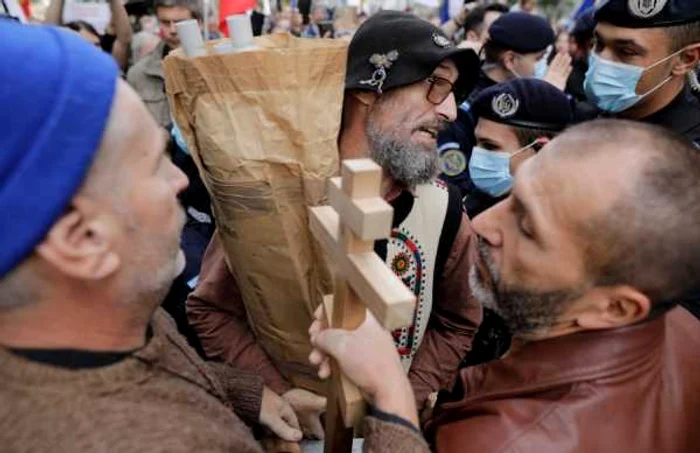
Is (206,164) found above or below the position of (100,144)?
below

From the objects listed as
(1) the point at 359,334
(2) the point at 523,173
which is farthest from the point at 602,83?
(1) the point at 359,334

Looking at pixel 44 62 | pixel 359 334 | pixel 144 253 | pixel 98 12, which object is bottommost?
pixel 98 12

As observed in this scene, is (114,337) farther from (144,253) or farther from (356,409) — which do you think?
(356,409)

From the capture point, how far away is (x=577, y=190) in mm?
1157

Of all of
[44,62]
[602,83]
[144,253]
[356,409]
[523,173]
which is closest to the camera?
[44,62]

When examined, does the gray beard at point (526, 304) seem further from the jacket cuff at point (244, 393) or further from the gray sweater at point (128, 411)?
the jacket cuff at point (244, 393)

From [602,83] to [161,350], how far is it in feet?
8.29

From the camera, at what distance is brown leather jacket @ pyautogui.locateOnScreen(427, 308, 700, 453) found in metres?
1.08

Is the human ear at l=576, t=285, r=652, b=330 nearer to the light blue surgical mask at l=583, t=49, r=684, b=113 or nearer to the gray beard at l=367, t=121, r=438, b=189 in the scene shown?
the gray beard at l=367, t=121, r=438, b=189

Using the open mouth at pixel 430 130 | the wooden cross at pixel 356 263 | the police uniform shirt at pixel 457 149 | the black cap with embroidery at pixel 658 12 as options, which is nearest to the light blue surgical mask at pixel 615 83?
the black cap with embroidery at pixel 658 12

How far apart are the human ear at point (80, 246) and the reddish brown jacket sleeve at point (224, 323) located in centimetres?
79

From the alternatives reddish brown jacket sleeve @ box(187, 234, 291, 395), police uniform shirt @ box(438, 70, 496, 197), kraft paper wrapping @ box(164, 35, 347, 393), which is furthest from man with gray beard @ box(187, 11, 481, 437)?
police uniform shirt @ box(438, 70, 496, 197)

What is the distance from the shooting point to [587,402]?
3.63 ft

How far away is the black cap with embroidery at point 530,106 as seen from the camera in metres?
2.74
